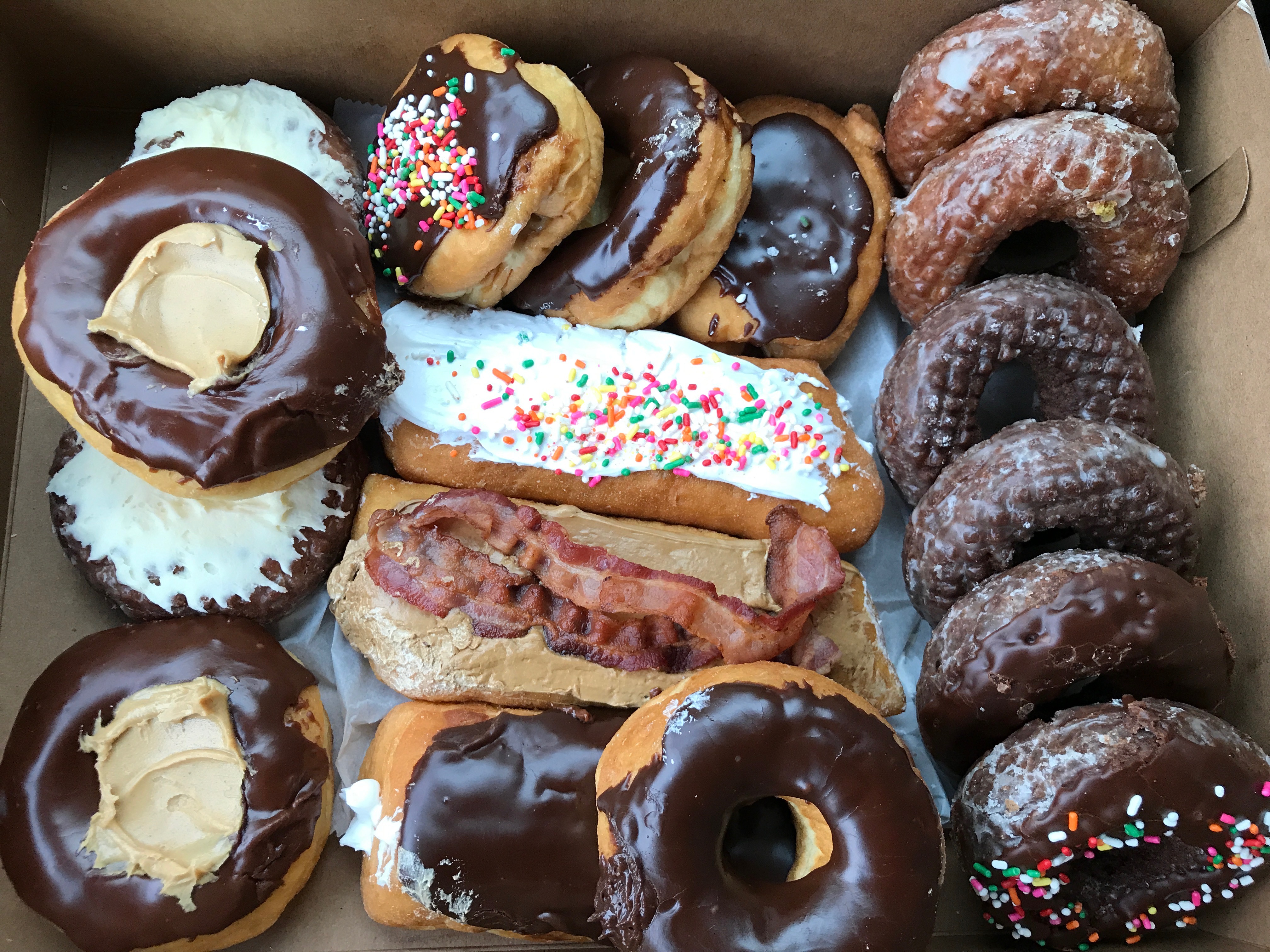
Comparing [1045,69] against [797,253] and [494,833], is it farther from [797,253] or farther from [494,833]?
[494,833]

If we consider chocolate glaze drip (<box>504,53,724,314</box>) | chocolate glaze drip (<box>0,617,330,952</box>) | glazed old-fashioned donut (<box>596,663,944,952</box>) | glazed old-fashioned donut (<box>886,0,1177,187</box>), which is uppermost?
glazed old-fashioned donut (<box>886,0,1177,187</box>)

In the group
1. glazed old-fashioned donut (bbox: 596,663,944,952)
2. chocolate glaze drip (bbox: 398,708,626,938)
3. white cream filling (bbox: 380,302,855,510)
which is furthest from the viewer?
white cream filling (bbox: 380,302,855,510)

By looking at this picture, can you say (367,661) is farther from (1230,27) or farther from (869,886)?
(1230,27)

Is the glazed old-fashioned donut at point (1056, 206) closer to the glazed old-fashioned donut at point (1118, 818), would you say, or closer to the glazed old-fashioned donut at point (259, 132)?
the glazed old-fashioned donut at point (1118, 818)

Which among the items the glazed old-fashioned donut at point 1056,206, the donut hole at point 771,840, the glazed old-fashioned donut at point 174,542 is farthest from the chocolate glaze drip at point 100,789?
the glazed old-fashioned donut at point 1056,206

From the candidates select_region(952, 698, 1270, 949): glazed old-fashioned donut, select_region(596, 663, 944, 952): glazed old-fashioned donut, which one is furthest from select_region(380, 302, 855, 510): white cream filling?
select_region(952, 698, 1270, 949): glazed old-fashioned donut

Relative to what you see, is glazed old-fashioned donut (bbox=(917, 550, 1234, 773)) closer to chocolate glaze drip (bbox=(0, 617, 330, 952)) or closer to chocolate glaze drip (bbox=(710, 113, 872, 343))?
chocolate glaze drip (bbox=(710, 113, 872, 343))
